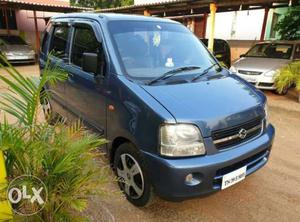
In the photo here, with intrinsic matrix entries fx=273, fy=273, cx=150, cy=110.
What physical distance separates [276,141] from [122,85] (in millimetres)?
3368

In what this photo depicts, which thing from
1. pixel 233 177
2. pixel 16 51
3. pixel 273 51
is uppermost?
pixel 273 51

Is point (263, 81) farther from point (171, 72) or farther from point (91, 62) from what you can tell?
point (91, 62)

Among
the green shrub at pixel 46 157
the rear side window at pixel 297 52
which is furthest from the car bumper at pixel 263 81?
the green shrub at pixel 46 157

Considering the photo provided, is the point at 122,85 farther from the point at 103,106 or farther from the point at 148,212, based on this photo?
the point at 148,212

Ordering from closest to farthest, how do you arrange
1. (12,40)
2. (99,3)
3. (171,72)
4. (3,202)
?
(3,202), (171,72), (12,40), (99,3)

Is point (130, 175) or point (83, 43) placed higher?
point (83, 43)

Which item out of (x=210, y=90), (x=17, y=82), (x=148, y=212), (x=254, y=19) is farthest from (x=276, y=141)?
(x=254, y=19)

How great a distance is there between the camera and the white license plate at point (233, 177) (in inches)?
98.8

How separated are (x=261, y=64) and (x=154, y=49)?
5831 millimetres

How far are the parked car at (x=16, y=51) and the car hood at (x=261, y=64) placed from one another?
10963 millimetres

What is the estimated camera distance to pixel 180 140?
235 cm

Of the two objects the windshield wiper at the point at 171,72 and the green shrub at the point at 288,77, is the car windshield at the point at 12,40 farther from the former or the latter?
the windshield wiper at the point at 171,72

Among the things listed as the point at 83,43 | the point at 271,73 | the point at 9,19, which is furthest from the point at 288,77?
the point at 9,19

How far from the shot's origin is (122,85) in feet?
9.07
